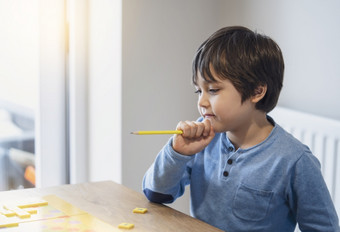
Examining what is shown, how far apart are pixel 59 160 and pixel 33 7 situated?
66 cm

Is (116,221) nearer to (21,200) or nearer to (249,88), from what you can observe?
(21,200)

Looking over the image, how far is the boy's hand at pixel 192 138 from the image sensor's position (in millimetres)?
1296

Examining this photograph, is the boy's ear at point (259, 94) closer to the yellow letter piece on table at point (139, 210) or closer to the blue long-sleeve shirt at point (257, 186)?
the blue long-sleeve shirt at point (257, 186)

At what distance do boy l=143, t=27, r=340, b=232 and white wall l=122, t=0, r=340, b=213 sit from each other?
28.7 inches

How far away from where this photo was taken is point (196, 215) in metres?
1.38

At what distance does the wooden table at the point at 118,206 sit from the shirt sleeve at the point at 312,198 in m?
0.22

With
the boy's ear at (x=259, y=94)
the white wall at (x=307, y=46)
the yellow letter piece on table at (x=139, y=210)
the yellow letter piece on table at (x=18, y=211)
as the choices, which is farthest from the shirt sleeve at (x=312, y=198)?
the white wall at (x=307, y=46)

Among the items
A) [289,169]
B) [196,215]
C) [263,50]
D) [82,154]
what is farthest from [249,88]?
[82,154]

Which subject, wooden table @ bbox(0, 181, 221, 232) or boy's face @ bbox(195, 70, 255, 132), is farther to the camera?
boy's face @ bbox(195, 70, 255, 132)

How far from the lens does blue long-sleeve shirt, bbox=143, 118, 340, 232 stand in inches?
48.5

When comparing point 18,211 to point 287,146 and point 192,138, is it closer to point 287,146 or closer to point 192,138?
point 192,138

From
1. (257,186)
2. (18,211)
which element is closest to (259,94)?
(257,186)

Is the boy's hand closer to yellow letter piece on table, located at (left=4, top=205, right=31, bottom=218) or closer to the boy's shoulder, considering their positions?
the boy's shoulder

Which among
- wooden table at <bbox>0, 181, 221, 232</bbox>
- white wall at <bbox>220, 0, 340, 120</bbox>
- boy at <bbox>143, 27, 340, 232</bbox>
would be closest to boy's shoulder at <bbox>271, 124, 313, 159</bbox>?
boy at <bbox>143, 27, 340, 232</bbox>
